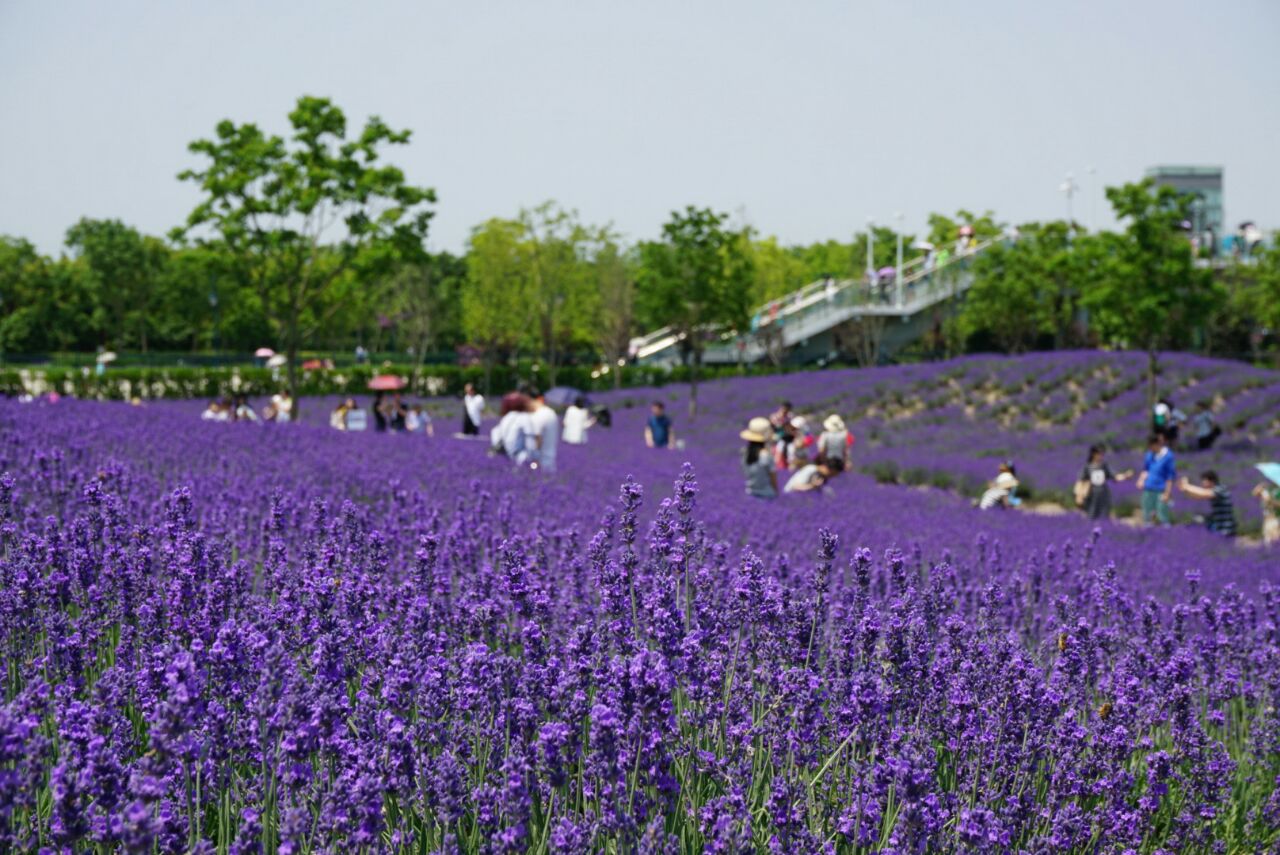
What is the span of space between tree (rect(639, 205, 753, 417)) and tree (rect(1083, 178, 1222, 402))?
1061 centimetres

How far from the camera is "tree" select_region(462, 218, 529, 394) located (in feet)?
155

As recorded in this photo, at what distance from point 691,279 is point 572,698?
29.3 m

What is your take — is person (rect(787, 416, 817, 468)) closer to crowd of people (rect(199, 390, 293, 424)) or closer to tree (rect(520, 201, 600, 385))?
crowd of people (rect(199, 390, 293, 424))

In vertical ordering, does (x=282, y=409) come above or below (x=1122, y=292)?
below

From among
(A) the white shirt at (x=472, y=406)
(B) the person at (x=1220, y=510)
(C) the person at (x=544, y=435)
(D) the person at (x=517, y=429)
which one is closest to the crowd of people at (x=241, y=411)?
(A) the white shirt at (x=472, y=406)

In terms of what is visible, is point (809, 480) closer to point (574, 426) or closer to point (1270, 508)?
point (1270, 508)

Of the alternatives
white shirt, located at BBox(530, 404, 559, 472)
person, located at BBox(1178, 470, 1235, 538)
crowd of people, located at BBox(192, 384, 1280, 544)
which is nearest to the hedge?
crowd of people, located at BBox(192, 384, 1280, 544)

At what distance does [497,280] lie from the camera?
4772 centimetres

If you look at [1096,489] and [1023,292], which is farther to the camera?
[1023,292]

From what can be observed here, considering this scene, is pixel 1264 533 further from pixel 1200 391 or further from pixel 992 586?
pixel 1200 391

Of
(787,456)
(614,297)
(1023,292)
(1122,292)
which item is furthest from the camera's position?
(614,297)

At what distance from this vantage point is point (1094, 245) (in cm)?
2531

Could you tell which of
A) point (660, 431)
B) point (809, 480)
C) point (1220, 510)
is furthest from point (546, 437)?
point (660, 431)

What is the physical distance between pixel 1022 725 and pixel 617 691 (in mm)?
1530
